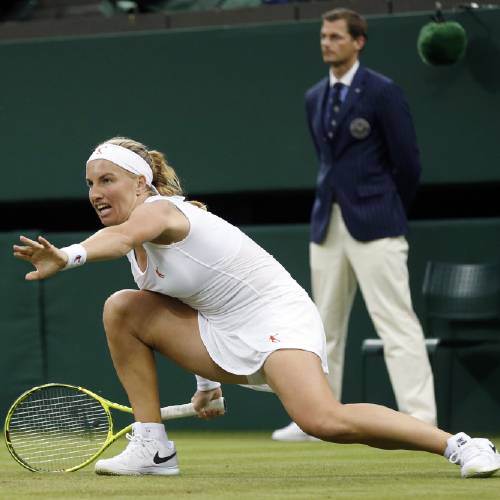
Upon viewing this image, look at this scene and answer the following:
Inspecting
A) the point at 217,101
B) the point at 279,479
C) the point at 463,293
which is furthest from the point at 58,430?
the point at 217,101

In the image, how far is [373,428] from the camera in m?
4.54

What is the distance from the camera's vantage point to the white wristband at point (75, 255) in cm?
423

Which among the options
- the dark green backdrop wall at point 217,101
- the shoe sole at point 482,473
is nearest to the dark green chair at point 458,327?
the dark green backdrop wall at point 217,101

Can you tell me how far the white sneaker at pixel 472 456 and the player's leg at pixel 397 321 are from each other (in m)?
2.49

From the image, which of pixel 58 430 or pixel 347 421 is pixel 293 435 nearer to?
pixel 58 430

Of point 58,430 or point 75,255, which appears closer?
point 75,255

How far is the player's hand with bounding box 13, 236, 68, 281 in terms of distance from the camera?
4.14 metres

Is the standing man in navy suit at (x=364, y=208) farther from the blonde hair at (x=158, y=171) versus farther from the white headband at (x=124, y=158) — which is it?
the white headband at (x=124, y=158)

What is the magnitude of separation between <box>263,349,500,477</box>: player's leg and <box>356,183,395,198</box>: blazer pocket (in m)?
2.72

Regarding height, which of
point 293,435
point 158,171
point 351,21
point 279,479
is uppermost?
point 351,21

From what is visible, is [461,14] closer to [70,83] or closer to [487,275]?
[487,275]

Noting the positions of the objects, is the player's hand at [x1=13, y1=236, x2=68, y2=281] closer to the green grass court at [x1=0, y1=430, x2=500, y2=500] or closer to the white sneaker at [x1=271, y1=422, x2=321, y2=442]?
the green grass court at [x1=0, y1=430, x2=500, y2=500]

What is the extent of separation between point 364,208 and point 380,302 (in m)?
0.48

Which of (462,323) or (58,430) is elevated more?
(58,430)
